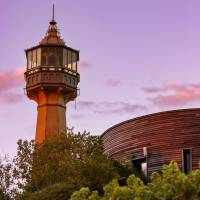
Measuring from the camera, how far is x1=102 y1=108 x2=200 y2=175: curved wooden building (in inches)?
1767

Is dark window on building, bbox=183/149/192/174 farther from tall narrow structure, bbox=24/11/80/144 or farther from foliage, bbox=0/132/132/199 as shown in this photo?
tall narrow structure, bbox=24/11/80/144

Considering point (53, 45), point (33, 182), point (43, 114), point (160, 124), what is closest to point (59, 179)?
point (33, 182)

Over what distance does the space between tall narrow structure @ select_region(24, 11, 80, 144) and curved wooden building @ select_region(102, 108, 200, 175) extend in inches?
1152

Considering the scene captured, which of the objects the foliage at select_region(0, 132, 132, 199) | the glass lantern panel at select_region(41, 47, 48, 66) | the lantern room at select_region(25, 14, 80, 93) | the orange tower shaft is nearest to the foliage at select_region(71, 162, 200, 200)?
the foliage at select_region(0, 132, 132, 199)

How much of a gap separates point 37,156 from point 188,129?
34.6ft

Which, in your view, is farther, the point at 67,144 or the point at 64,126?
the point at 64,126

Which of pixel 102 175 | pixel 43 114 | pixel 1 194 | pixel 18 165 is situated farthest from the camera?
pixel 43 114

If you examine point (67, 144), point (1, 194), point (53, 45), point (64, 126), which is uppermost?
point (53, 45)

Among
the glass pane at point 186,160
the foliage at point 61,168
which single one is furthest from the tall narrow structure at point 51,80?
the glass pane at point 186,160

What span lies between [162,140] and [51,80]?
114 ft

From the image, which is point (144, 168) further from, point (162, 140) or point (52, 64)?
point (52, 64)

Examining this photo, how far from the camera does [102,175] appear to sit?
43.6 metres

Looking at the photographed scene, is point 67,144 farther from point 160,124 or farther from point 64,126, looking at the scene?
point 64,126

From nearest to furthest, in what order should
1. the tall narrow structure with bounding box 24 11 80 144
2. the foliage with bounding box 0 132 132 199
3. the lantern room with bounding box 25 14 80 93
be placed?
Answer: the foliage with bounding box 0 132 132 199 → the tall narrow structure with bounding box 24 11 80 144 → the lantern room with bounding box 25 14 80 93
